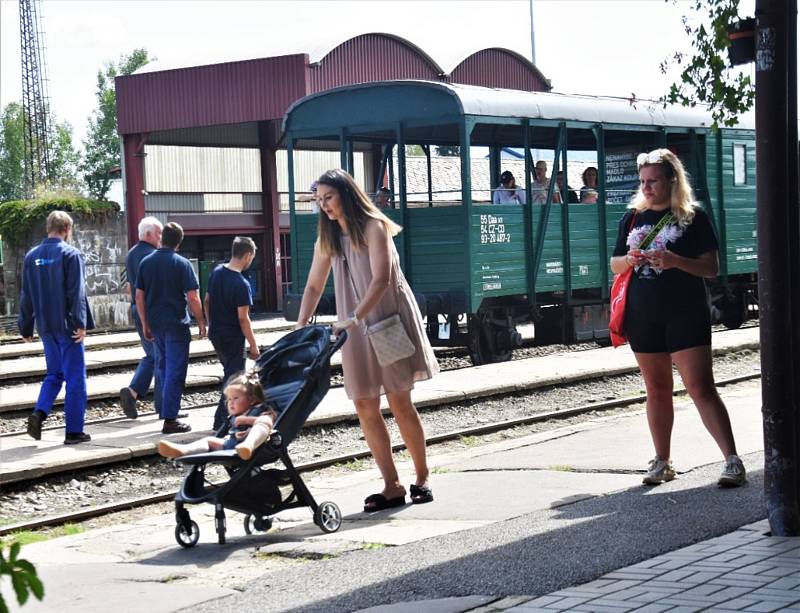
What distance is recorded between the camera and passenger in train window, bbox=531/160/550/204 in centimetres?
1788

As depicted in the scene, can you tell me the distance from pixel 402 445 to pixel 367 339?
357 centimetres

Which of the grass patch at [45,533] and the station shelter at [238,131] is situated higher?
the station shelter at [238,131]

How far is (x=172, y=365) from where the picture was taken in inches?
446

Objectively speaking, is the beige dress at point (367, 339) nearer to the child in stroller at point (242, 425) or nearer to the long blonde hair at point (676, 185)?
the child in stroller at point (242, 425)

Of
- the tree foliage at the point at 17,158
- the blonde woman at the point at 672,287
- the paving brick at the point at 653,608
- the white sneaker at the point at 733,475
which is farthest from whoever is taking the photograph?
the tree foliage at the point at 17,158

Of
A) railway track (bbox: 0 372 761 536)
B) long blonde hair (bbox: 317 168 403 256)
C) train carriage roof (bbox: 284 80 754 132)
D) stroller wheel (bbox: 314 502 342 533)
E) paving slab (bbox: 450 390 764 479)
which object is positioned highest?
train carriage roof (bbox: 284 80 754 132)

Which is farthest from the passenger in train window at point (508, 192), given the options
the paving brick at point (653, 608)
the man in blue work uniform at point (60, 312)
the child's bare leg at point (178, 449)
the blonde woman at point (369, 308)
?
the paving brick at point (653, 608)

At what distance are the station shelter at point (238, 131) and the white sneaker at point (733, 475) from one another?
22.5 metres

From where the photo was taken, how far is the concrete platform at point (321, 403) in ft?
31.6

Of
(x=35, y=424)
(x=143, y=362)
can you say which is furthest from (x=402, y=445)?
(x=35, y=424)

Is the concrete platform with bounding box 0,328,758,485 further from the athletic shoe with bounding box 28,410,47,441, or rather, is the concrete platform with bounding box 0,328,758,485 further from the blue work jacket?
the blue work jacket

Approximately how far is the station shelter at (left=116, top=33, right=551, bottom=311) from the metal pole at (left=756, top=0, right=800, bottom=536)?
23.3m

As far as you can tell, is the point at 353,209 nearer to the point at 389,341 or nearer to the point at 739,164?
the point at 389,341

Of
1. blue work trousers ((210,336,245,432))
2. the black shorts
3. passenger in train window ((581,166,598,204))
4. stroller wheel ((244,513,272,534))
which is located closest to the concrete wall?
passenger in train window ((581,166,598,204))
